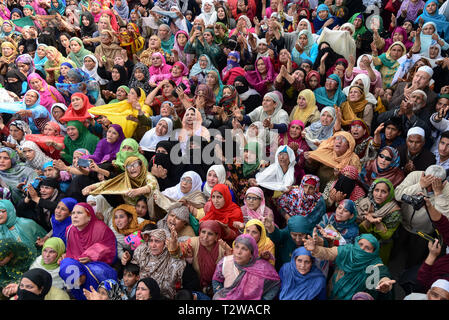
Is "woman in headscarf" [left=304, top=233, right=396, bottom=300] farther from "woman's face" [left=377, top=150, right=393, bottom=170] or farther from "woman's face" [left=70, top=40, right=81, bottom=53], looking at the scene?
"woman's face" [left=70, top=40, right=81, bottom=53]

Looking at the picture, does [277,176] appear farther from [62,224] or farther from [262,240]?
[62,224]

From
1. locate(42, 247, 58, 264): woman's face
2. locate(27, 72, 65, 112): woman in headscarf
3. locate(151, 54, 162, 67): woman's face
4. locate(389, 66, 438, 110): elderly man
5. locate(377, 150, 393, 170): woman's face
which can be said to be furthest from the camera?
locate(151, 54, 162, 67): woman's face

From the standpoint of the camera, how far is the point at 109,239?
3535 mm

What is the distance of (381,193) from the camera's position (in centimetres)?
353

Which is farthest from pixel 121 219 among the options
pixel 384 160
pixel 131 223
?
pixel 384 160

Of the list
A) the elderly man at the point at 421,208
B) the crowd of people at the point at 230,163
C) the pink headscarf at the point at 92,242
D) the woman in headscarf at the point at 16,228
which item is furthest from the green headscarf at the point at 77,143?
the elderly man at the point at 421,208

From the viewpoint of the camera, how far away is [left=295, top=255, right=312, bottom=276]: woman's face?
2936 millimetres

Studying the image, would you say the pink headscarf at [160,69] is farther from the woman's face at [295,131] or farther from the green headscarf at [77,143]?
the woman's face at [295,131]

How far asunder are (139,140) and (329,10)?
4.43 meters

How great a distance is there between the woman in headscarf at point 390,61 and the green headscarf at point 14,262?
16.5ft

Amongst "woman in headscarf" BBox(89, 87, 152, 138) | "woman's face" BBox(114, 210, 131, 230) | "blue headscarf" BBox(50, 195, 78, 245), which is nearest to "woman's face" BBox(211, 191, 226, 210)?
"woman's face" BBox(114, 210, 131, 230)

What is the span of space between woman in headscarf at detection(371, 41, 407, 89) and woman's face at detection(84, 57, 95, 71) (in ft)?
14.0

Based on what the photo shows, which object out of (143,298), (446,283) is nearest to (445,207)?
(446,283)

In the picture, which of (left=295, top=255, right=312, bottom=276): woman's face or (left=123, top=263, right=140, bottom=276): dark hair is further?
(left=123, top=263, right=140, bottom=276): dark hair
